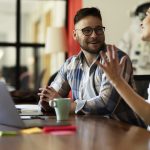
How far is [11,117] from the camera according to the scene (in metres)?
1.58

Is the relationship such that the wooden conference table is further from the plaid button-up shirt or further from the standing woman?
the plaid button-up shirt

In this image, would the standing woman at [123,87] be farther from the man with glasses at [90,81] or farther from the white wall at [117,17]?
the white wall at [117,17]

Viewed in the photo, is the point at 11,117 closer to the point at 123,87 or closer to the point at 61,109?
the point at 61,109

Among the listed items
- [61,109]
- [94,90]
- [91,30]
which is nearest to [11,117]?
[61,109]

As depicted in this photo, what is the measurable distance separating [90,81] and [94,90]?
0.06 m

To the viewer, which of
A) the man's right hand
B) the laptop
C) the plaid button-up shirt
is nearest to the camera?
the laptop

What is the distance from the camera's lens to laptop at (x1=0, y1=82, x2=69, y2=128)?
1.55 m

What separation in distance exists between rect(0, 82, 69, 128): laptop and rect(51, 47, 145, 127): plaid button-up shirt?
347 millimetres

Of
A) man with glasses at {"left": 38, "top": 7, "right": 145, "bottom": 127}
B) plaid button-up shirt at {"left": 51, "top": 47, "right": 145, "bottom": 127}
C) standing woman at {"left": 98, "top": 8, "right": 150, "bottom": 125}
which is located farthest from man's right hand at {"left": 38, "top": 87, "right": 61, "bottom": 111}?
standing woman at {"left": 98, "top": 8, "right": 150, "bottom": 125}

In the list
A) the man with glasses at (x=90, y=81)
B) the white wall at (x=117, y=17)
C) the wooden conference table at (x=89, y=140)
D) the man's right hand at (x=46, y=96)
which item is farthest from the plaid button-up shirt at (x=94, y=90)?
the white wall at (x=117, y=17)

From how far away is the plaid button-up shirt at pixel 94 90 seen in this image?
6.48ft

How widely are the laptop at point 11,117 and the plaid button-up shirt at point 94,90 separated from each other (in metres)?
0.35

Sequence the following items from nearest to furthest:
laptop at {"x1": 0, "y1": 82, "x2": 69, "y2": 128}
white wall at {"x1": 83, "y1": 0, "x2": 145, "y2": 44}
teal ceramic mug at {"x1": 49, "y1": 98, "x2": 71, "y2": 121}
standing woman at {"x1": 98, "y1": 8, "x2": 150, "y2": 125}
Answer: laptop at {"x1": 0, "y1": 82, "x2": 69, "y2": 128}
standing woman at {"x1": 98, "y1": 8, "x2": 150, "y2": 125}
teal ceramic mug at {"x1": 49, "y1": 98, "x2": 71, "y2": 121}
white wall at {"x1": 83, "y1": 0, "x2": 145, "y2": 44}

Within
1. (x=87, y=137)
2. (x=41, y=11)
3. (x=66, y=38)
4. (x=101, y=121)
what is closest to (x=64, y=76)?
(x=101, y=121)
